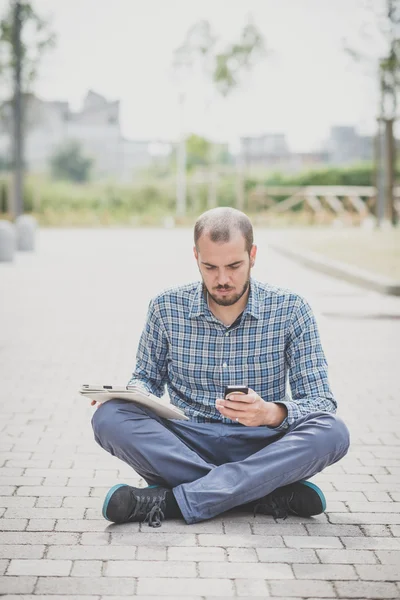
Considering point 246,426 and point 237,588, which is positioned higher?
point 246,426

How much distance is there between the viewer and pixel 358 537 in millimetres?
4223

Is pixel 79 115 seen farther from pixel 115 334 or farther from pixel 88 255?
pixel 115 334

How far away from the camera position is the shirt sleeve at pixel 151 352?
15.4ft

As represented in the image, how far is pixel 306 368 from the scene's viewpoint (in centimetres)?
451

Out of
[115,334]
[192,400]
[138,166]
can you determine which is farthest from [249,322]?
[138,166]

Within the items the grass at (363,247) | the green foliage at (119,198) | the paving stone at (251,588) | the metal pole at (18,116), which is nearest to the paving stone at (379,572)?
the paving stone at (251,588)

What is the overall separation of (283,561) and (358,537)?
1.51 ft

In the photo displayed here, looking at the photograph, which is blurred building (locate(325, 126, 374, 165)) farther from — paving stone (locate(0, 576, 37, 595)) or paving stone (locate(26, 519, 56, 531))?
paving stone (locate(0, 576, 37, 595))

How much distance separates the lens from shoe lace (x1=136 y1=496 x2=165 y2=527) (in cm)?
430

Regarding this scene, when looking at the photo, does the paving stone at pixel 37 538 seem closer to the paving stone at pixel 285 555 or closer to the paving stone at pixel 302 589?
the paving stone at pixel 285 555

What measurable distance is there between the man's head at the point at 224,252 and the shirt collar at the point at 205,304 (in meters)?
0.13

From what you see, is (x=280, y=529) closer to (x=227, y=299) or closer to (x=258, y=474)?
(x=258, y=474)

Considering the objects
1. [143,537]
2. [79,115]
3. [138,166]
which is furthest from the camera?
[79,115]

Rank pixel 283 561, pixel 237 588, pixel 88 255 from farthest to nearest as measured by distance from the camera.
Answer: pixel 88 255 < pixel 283 561 < pixel 237 588
